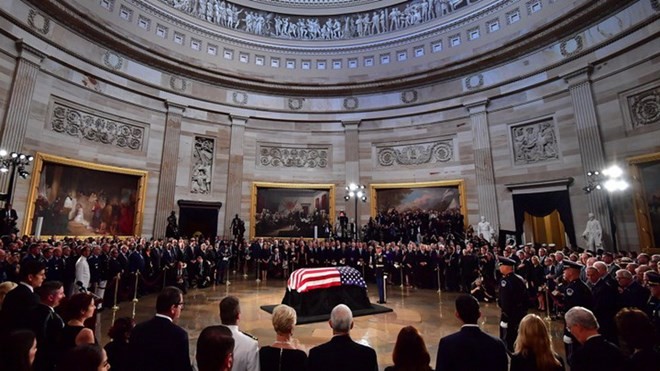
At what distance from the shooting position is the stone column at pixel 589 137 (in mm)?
14070

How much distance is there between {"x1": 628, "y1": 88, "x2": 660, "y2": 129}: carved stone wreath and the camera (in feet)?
42.9

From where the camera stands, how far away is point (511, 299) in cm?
524

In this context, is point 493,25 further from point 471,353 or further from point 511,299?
point 471,353

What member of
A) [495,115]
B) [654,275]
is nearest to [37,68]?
[654,275]

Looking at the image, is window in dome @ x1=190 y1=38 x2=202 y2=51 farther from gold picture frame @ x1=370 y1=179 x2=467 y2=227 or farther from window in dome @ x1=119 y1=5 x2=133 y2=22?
gold picture frame @ x1=370 y1=179 x2=467 y2=227

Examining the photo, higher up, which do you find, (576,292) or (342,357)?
(576,292)

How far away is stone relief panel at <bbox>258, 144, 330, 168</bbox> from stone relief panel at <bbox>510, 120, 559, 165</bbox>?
11184 millimetres

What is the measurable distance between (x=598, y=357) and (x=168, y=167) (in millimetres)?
19867

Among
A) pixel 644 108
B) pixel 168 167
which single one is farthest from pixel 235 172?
pixel 644 108

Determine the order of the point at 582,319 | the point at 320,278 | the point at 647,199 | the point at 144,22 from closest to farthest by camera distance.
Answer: the point at 582,319 → the point at 320,278 → the point at 647,199 → the point at 144,22

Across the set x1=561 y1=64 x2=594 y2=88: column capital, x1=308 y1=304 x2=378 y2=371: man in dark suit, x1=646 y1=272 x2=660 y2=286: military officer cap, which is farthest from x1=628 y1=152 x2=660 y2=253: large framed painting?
x1=308 y1=304 x2=378 y2=371: man in dark suit

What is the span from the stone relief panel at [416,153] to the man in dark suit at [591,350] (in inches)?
702

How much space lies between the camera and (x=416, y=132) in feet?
69.1

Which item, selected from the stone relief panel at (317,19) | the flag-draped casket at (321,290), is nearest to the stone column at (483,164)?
the stone relief panel at (317,19)
